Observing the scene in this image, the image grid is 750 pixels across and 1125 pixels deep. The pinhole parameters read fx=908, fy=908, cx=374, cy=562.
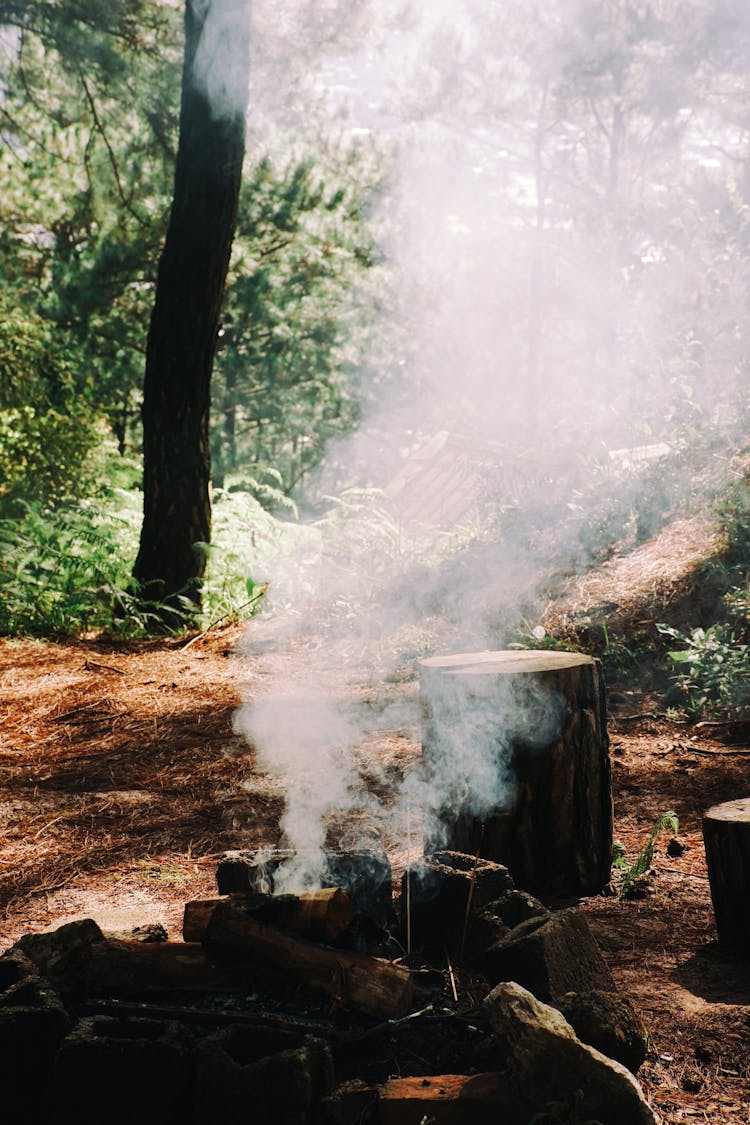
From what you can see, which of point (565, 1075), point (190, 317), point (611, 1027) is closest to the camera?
point (565, 1075)

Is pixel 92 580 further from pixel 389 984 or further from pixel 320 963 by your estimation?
pixel 389 984

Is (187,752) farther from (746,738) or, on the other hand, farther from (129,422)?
(129,422)

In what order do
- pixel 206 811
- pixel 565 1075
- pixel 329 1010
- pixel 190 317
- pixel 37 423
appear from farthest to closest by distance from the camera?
pixel 37 423, pixel 190 317, pixel 206 811, pixel 329 1010, pixel 565 1075

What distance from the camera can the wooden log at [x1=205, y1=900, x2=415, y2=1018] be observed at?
186cm

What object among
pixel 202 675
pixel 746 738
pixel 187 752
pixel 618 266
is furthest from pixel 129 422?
pixel 618 266

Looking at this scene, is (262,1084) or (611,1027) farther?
(611,1027)

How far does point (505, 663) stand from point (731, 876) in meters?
Result: 0.87

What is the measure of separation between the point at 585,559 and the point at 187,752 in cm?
328

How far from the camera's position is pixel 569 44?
59.1 ft

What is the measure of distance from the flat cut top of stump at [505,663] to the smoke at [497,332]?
3.4 inches

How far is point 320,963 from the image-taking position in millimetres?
1937

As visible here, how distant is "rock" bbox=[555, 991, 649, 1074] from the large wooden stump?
96 centimetres

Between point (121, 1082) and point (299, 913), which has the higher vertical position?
point (299, 913)

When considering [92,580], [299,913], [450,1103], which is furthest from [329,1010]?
[92,580]
